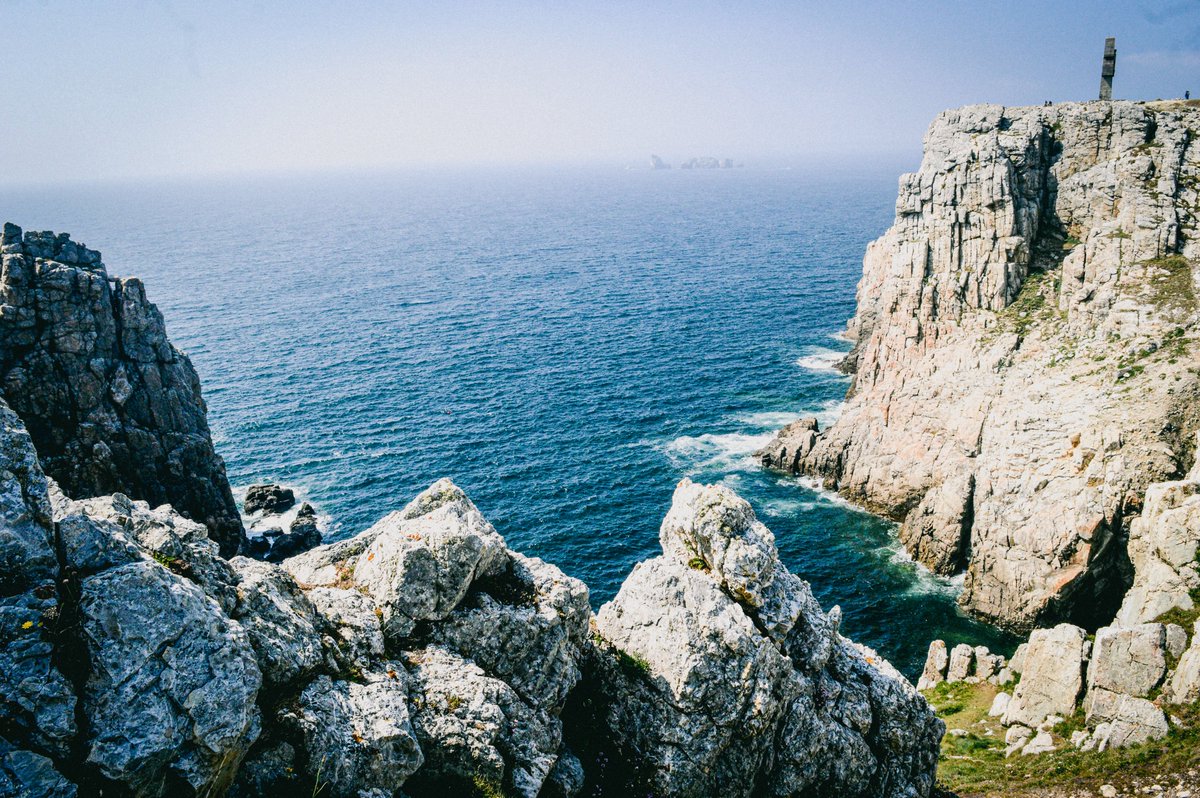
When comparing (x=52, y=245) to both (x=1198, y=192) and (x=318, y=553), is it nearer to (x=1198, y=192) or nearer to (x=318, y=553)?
(x=318, y=553)

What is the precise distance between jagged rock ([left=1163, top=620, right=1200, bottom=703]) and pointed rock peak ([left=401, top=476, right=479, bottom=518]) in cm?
3444

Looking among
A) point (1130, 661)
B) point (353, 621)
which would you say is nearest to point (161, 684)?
point (353, 621)

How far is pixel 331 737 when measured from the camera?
62.8 feet

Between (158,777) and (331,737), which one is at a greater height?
(158,777)

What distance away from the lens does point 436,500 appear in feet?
95.3

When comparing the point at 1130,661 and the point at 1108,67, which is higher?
the point at 1108,67

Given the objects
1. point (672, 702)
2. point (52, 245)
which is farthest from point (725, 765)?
point (52, 245)

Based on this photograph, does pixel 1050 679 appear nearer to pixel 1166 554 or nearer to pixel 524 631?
pixel 1166 554

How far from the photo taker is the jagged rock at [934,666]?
2025 inches

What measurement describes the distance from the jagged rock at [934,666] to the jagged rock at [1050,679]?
8079 millimetres

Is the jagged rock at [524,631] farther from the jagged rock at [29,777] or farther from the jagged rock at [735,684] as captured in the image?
the jagged rock at [29,777]

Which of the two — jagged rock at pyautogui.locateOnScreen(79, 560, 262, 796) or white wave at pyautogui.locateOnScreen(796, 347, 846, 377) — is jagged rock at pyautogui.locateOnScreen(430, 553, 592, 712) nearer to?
jagged rock at pyautogui.locateOnScreen(79, 560, 262, 796)

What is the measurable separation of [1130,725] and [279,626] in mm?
37023

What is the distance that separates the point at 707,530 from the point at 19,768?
69.5ft
